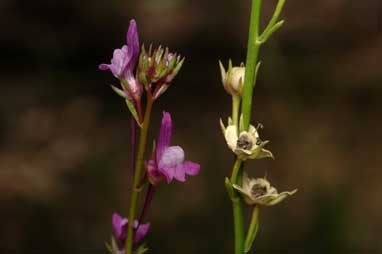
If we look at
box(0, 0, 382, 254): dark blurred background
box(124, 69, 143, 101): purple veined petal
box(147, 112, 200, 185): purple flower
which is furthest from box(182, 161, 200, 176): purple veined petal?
box(0, 0, 382, 254): dark blurred background

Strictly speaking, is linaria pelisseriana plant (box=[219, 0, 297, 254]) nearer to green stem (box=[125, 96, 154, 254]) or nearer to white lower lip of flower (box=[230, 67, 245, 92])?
white lower lip of flower (box=[230, 67, 245, 92])

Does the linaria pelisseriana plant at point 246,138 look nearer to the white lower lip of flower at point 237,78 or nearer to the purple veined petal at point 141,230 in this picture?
the white lower lip of flower at point 237,78

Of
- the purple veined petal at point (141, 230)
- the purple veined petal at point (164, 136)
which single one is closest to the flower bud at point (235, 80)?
the purple veined petal at point (164, 136)

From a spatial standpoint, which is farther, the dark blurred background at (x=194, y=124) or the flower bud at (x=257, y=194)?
the dark blurred background at (x=194, y=124)

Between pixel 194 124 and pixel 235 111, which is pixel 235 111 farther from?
pixel 194 124

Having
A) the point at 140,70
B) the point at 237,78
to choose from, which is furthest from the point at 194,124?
the point at 140,70

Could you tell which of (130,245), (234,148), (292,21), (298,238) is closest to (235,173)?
(234,148)

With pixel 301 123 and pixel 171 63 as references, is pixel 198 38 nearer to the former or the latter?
pixel 301 123
